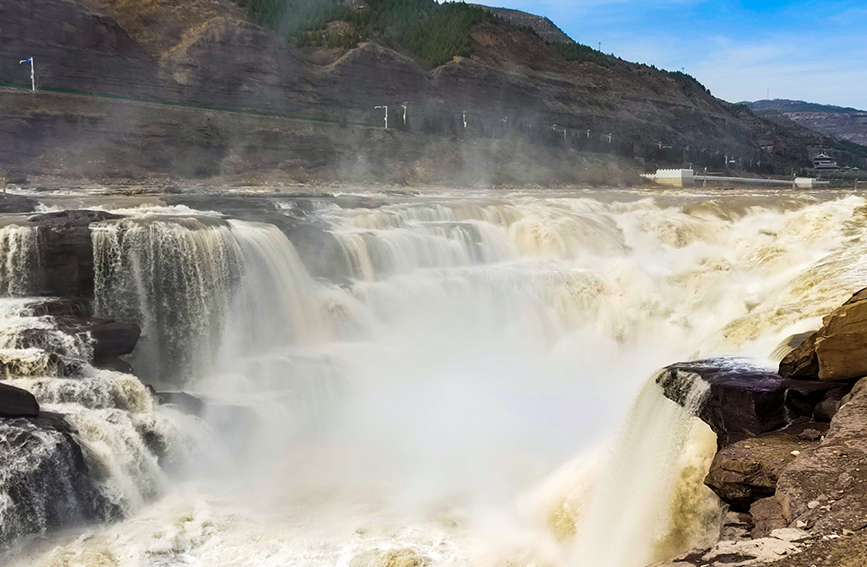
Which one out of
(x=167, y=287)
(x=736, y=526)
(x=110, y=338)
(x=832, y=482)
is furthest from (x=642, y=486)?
(x=167, y=287)

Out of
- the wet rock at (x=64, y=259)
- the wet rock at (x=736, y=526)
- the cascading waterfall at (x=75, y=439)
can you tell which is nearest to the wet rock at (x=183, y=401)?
the cascading waterfall at (x=75, y=439)

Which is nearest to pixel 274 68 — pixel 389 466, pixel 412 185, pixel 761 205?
pixel 412 185

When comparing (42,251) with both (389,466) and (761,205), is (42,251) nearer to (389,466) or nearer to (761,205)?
(389,466)

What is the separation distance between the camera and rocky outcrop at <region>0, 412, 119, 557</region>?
927 cm

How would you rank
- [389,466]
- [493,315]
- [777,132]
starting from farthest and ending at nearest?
[777,132]
[493,315]
[389,466]

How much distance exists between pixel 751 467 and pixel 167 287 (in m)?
11.8

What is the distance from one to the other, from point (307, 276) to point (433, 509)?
8117mm

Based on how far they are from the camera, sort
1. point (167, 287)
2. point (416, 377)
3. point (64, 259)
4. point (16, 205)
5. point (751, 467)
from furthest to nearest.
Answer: point (16, 205) < point (416, 377) < point (167, 287) < point (64, 259) < point (751, 467)

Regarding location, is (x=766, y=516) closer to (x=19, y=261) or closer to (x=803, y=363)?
(x=803, y=363)

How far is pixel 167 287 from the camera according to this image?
593 inches

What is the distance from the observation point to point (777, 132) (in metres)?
109

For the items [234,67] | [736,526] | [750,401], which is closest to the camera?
[736,526]

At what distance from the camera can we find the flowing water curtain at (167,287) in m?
14.7

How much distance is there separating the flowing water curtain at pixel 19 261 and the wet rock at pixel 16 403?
449cm
